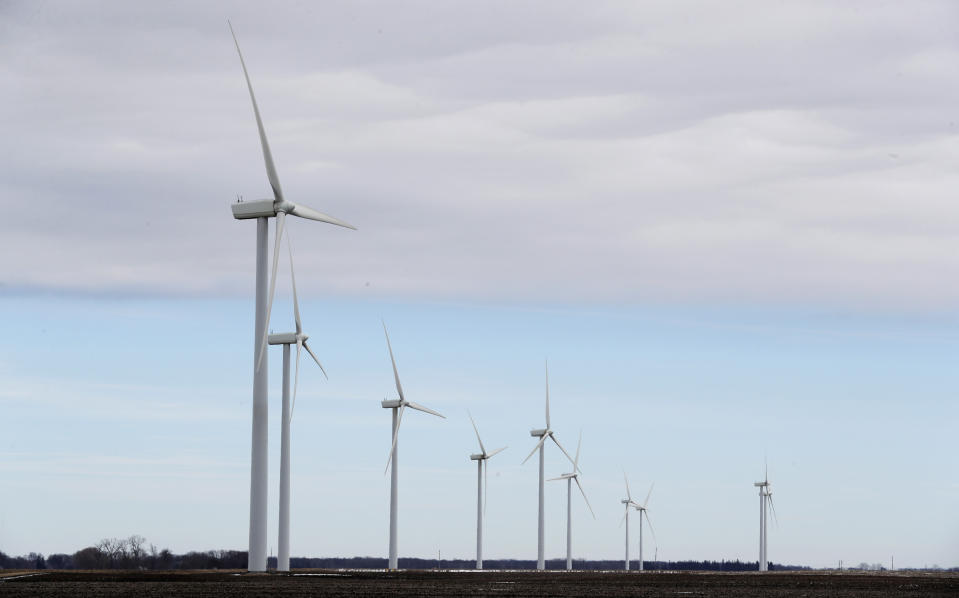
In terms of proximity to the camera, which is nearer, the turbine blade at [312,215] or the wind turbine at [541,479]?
the turbine blade at [312,215]

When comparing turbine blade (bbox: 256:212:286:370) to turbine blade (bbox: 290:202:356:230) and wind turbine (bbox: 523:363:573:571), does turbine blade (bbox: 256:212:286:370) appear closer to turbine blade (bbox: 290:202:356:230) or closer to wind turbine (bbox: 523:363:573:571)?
turbine blade (bbox: 290:202:356:230)

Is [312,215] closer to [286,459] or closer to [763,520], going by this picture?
[286,459]

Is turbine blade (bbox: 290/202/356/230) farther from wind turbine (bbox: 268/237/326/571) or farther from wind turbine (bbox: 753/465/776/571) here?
wind turbine (bbox: 753/465/776/571)

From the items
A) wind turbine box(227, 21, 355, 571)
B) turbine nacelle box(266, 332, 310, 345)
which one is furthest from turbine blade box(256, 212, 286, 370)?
turbine nacelle box(266, 332, 310, 345)

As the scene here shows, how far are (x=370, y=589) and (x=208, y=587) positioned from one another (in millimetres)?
7307

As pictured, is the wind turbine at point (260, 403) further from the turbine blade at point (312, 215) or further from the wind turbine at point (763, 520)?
the wind turbine at point (763, 520)

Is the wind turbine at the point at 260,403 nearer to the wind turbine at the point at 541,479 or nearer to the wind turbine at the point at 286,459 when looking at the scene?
the wind turbine at the point at 286,459

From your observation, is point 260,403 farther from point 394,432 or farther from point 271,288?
point 394,432

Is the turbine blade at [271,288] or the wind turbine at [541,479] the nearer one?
the turbine blade at [271,288]

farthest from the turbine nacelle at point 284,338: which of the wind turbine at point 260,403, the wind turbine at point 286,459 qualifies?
the wind turbine at point 260,403

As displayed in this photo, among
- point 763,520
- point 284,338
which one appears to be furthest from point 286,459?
point 763,520

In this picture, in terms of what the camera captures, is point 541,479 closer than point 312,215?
No

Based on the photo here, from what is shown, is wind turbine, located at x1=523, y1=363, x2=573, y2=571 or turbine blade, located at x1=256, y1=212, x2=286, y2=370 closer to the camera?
turbine blade, located at x1=256, y1=212, x2=286, y2=370

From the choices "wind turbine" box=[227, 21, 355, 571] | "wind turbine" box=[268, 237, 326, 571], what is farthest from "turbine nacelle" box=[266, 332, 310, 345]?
"wind turbine" box=[227, 21, 355, 571]
